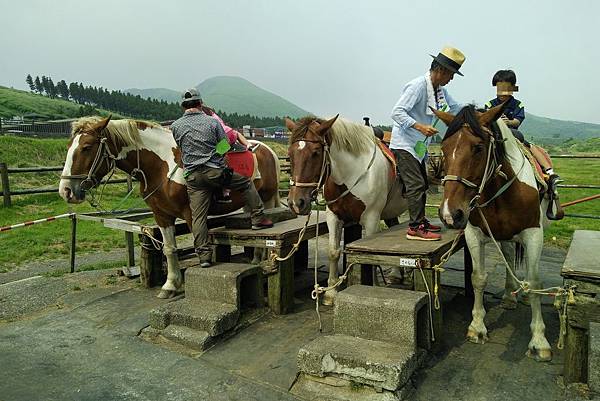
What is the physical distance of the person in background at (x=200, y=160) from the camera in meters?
4.70

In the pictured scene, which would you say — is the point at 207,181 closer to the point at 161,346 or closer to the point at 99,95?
the point at 161,346

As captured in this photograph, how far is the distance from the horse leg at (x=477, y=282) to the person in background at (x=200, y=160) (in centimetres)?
266

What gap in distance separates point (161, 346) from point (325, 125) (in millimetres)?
2637

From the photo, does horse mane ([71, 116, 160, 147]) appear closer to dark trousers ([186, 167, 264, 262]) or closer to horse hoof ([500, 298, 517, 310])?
dark trousers ([186, 167, 264, 262])

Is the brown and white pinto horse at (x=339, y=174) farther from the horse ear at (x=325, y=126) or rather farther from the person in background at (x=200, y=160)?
the person in background at (x=200, y=160)

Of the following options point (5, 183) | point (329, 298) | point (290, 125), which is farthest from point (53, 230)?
point (290, 125)

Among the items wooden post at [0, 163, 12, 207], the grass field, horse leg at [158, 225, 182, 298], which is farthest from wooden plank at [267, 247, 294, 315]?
wooden post at [0, 163, 12, 207]

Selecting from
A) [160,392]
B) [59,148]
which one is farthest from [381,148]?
[59,148]

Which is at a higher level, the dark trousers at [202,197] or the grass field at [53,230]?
the dark trousers at [202,197]

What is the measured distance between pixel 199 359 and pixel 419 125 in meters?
2.98

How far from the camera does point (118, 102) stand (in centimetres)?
9856

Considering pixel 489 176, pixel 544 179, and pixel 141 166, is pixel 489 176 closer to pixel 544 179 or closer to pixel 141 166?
pixel 544 179

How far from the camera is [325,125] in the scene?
4.20m

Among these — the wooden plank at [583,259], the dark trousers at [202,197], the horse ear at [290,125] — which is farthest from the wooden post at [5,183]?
the wooden plank at [583,259]
